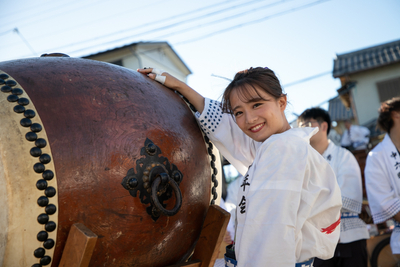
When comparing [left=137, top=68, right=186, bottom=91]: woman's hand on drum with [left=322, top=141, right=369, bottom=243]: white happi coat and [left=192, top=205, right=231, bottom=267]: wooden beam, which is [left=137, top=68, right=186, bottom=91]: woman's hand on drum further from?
[left=322, top=141, right=369, bottom=243]: white happi coat

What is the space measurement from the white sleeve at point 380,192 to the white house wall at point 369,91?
27.9 ft

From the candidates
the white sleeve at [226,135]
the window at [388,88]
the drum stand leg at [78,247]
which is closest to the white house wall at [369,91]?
the window at [388,88]

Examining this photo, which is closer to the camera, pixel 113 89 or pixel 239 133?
pixel 113 89

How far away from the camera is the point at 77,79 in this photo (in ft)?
4.04

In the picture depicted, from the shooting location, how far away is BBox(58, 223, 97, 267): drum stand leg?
99cm

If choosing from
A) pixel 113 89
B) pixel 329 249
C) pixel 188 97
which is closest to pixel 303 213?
pixel 329 249

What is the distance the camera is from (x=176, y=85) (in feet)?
5.19

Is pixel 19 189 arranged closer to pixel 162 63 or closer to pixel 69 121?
pixel 69 121

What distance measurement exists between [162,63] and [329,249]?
1410 cm

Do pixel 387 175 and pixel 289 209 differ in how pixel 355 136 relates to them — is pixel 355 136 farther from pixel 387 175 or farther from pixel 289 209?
pixel 289 209

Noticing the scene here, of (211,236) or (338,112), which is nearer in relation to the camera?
(211,236)

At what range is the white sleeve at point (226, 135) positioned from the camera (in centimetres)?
158

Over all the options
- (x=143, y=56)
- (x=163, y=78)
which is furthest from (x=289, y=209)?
(x=143, y=56)

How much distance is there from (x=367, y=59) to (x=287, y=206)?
40.4 ft
